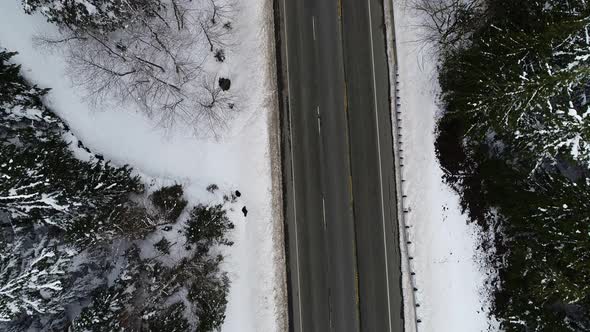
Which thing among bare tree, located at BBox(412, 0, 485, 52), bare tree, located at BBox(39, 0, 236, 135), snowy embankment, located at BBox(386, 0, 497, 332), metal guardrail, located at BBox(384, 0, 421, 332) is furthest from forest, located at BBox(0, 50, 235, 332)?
bare tree, located at BBox(412, 0, 485, 52)

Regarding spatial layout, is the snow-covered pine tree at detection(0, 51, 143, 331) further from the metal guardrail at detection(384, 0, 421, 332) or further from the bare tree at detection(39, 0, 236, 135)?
the metal guardrail at detection(384, 0, 421, 332)

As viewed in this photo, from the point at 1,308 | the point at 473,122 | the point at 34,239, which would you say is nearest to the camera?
the point at 1,308

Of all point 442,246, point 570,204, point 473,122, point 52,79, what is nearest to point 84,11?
point 52,79

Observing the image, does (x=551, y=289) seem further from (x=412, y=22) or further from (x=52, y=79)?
(x=52, y=79)

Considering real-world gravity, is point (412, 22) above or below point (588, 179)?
above

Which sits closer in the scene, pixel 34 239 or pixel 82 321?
pixel 82 321

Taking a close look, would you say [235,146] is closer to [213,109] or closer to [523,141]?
[213,109]

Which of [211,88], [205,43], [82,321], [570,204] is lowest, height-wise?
[82,321]

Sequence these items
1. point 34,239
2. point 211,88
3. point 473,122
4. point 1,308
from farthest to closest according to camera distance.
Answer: point 211,88
point 473,122
point 34,239
point 1,308
